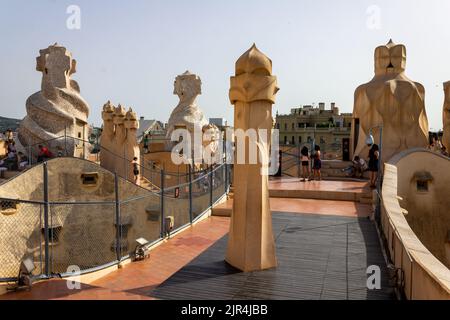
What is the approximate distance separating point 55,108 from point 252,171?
1672cm

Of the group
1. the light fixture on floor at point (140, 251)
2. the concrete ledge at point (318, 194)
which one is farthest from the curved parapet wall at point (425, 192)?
the light fixture on floor at point (140, 251)

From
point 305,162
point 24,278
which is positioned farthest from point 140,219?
point 24,278

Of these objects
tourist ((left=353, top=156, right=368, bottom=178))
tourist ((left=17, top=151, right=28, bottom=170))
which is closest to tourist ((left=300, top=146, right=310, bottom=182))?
tourist ((left=353, top=156, right=368, bottom=178))

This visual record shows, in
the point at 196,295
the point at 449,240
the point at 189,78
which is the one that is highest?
the point at 189,78

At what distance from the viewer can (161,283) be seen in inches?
250

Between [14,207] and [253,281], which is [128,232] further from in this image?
[253,281]

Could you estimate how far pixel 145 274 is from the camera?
6.84 metres

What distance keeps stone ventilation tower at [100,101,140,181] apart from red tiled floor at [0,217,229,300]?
11.0 meters

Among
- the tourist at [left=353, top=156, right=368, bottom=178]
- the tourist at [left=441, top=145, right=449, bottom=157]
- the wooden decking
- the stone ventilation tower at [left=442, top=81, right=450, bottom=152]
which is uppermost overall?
the stone ventilation tower at [left=442, top=81, right=450, bottom=152]

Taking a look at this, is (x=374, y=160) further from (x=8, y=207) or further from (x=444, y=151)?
(x=8, y=207)

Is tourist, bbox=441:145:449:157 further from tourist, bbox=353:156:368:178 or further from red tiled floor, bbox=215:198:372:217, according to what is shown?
red tiled floor, bbox=215:198:372:217

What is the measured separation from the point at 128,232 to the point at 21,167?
6404mm

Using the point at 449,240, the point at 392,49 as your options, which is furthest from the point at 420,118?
the point at 449,240

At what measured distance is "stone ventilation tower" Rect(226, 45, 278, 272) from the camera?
6.70 m
